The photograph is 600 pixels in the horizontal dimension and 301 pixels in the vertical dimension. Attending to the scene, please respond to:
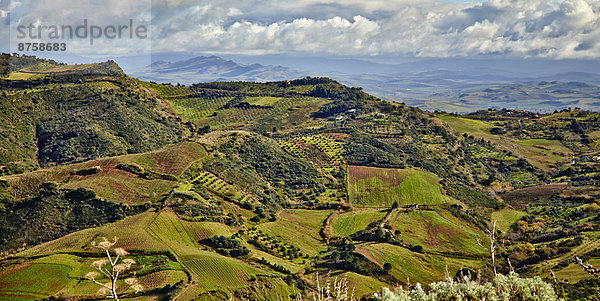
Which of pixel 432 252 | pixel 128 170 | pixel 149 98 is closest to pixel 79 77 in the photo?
pixel 149 98

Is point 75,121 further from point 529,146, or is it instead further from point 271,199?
point 529,146

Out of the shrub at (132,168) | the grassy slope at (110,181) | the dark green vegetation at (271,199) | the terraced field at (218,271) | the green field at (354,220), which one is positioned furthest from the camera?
the green field at (354,220)

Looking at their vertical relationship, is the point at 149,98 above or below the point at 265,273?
above

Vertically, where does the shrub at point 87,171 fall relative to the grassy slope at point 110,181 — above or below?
above

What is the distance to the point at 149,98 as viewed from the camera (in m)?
186

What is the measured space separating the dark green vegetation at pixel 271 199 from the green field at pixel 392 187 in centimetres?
62

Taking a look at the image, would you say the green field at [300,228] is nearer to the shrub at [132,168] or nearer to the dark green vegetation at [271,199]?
the dark green vegetation at [271,199]

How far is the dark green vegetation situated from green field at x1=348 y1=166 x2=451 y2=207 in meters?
0.62

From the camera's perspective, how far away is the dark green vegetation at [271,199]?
192 ft

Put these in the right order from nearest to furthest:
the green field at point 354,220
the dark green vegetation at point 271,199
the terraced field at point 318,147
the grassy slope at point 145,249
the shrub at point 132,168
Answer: the grassy slope at point 145,249
the dark green vegetation at point 271,199
the shrub at point 132,168
the green field at point 354,220
the terraced field at point 318,147

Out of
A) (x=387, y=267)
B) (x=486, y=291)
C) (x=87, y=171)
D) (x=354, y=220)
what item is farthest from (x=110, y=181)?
(x=486, y=291)

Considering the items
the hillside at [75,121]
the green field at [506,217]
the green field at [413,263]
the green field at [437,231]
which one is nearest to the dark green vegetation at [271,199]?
the green field at [413,263]

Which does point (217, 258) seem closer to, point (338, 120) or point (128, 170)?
point (128, 170)

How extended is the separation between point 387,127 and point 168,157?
106 meters
